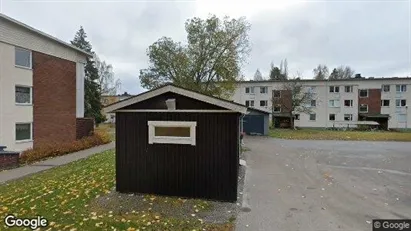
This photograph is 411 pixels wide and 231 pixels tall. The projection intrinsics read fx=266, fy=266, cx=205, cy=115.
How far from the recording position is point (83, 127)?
902 inches

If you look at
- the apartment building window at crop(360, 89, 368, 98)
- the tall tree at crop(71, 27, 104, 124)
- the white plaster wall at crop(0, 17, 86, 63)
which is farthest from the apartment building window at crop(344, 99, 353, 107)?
the white plaster wall at crop(0, 17, 86, 63)

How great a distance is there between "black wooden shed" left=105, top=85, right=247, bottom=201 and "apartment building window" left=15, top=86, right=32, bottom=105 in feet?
43.0

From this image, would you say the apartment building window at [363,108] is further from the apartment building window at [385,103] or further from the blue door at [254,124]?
the blue door at [254,124]

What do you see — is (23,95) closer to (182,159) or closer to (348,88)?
(182,159)

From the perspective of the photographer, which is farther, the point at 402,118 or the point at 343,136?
the point at 402,118

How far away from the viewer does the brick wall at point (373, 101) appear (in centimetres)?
4703

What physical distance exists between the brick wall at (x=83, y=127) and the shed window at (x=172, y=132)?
1708cm

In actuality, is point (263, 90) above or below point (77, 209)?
above

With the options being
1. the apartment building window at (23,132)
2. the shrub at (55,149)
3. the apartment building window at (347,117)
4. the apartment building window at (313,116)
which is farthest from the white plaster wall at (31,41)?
the apartment building window at (347,117)

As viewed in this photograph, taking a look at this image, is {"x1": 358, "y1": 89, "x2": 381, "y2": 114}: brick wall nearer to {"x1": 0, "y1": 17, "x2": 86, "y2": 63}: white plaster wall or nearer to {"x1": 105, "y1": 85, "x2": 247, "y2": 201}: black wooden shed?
{"x1": 0, "y1": 17, "x2": 86, "y2": 63}: white plaster wall

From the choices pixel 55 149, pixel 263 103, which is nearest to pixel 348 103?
pixel 263 103

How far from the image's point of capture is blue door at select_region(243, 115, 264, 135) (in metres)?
32.9

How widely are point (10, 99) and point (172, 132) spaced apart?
46.6 ft

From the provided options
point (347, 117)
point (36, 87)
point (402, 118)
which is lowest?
point (402, 118)
